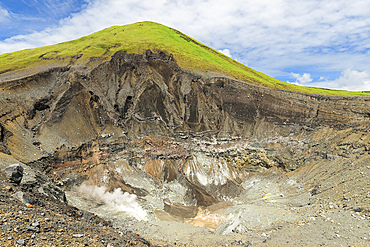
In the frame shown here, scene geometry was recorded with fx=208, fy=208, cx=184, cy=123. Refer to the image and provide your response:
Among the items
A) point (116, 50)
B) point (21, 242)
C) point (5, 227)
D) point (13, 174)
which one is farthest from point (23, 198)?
point (116, 50)

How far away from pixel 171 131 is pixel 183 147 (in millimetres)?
3201

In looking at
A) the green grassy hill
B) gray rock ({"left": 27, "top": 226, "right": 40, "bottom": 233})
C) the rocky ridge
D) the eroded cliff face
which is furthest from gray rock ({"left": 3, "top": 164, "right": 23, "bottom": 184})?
the green grassy hill

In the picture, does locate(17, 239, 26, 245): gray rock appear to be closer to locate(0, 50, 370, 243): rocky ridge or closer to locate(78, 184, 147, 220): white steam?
locate(78, 184, 147, 220): white steam

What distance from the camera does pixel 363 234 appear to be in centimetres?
1264

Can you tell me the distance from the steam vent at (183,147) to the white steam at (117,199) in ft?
0.38

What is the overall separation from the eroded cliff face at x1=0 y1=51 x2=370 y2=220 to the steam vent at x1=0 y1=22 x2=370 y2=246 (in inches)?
6.4

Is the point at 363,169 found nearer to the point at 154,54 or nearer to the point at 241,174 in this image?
the point at 241,174

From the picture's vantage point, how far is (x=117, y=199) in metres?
23.7

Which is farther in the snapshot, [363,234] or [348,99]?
[348,99]

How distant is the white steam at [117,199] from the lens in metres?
22.1

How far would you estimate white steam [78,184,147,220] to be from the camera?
72.5 feet

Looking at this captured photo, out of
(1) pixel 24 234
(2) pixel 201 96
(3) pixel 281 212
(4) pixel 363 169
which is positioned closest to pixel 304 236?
(3) pixel 281 212

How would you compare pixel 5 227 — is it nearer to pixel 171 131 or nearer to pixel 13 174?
pixel 13 174

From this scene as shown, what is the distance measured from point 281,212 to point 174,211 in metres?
11.6
